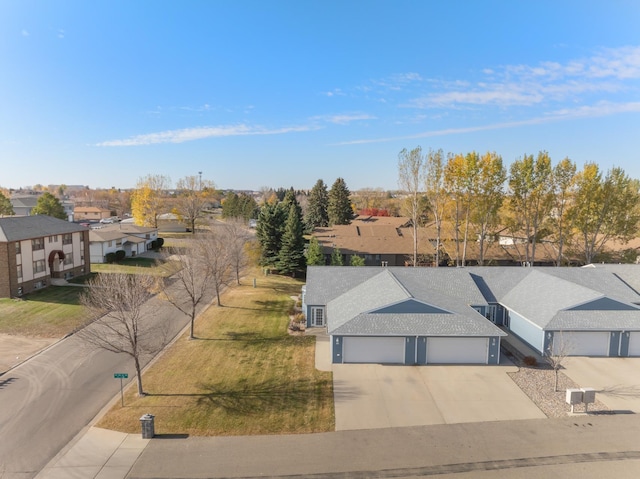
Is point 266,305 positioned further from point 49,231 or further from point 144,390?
point 49,231

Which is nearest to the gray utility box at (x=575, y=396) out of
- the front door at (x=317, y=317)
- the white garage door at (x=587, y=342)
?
the white garage door at (x=587, y=342)

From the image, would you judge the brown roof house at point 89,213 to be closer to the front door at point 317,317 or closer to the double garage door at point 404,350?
the front door at point 317,317

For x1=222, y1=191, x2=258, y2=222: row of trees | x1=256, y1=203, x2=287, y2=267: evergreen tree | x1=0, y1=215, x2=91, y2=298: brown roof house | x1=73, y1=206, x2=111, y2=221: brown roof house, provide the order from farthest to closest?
1. x1=73, y1=206, x2=111, y2=221: brown roof house
2. x1=222, y1=191, x2=258, y2=222: row of trees
3. x1=256, y1=203, x2=287, y2=267: evergreen tree
4. x1=0, y1=215, x2=91, y2=298: brown roof house

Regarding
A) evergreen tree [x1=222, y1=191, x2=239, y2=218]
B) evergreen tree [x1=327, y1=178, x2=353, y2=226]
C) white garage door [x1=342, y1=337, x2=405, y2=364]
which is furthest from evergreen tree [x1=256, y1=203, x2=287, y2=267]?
evergreen tree [x1=222, y1=191, x2=239, y2=218]

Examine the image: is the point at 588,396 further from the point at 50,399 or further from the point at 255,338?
the point at 50,399

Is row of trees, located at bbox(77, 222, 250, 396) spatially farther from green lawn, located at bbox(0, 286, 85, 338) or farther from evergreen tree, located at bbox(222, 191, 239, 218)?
evergreen tree, located at bbox(222, 191, 239, 218)
